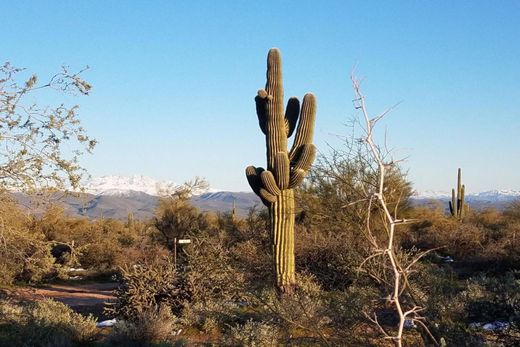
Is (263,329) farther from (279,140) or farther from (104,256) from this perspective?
(104,256)

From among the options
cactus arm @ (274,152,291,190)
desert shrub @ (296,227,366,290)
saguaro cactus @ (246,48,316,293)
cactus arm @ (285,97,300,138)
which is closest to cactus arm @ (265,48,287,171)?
saguaro cactus @ (246,48,316,293)

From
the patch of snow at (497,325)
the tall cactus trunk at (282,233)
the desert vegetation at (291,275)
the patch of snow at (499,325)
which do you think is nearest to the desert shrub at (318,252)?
the desert vegetation at (291,275)

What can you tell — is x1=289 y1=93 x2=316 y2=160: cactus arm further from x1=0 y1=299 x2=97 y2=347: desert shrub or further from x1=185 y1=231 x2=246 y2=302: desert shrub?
x1=0 y1=299 x2=97 y2=347: desert shrub

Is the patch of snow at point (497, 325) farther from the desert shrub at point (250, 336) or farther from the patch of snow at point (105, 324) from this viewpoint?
the patch of snow at point (105, 324)

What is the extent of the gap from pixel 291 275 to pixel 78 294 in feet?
26.1

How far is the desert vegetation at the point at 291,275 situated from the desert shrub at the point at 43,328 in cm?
3

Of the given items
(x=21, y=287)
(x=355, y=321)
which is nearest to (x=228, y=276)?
(x=355, y=321)

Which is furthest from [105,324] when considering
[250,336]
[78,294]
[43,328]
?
[78,294]

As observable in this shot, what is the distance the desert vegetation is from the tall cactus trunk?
23 millimetres

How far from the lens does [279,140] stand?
1275 cm

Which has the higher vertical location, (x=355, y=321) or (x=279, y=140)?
(x=279, y=140)

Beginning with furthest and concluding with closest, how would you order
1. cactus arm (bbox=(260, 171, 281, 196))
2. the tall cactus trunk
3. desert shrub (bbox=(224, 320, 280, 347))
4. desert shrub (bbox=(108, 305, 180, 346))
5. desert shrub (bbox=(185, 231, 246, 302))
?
1. the tall cactus trunk
2. cactus arm (bbox=(260, 171, 281, 196))
3. desert shrub (bbox=(185, 231, 246, 302))
4. desert shrub (bbox=(108, 305, 180, 346))
5. desert shrub (bbox=(224, 320, 280, 347))

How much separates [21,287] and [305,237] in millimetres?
8962

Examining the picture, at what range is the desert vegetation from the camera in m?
4.15
